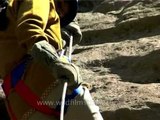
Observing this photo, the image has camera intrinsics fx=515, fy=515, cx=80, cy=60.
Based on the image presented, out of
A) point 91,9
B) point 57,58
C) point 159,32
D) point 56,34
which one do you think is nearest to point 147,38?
point 159,32

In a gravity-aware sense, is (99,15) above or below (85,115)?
below

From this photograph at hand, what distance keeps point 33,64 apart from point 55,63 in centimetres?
31

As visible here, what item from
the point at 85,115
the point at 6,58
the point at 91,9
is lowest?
the point at 91,9

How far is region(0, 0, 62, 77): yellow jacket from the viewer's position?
3.09 m

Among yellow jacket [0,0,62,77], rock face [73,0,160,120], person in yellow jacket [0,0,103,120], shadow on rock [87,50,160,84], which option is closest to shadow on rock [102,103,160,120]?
rock face [73,0,160,120]

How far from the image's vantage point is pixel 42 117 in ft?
10.7

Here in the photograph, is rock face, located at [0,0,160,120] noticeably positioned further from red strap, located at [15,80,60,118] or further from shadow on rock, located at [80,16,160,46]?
red strap, located at [15,80,60,118]

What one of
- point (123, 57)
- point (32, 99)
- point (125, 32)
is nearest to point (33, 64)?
point (32, 99)

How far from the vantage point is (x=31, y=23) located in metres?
3.09

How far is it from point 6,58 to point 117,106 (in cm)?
148

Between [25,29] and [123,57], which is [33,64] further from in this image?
[123,57]

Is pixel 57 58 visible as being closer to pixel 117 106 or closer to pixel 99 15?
pixel 117 106

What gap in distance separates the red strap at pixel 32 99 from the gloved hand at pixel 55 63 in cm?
27

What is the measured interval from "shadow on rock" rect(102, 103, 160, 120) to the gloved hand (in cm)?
143
